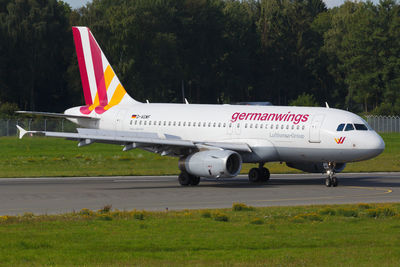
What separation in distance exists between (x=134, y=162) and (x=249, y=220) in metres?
31.9

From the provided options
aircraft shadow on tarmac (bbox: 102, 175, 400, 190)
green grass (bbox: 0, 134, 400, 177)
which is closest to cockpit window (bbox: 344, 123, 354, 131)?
aircraft shadow on tarmac (bbox: 102, 175, 400, 190)

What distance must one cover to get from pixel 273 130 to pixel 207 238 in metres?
19.3

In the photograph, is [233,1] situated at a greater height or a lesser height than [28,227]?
greater

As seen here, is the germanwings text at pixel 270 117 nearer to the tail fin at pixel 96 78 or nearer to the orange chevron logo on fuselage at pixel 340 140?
the orange chevron logo on fuselage at pixel 340 140

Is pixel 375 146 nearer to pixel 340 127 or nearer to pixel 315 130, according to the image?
pixel 340 127

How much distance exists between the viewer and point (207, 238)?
802 inches

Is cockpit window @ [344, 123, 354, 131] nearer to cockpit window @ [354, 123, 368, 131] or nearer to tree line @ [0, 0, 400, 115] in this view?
cockpit window @ [354, 123, 368, 131]

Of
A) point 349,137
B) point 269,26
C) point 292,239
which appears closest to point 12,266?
point 292,239

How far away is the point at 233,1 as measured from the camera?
182375mm

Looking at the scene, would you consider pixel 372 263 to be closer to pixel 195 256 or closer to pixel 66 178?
pixel 195 256

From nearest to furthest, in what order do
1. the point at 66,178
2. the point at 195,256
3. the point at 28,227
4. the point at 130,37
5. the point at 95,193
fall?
the point at 195,256, the point at 28,227, the point at 95,193, the point at 66,178, the point at 130,37

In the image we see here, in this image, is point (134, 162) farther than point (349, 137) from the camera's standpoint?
Yes

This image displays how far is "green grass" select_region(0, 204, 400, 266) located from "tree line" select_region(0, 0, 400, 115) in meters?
77.5

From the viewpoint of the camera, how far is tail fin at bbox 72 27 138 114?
47281mm
